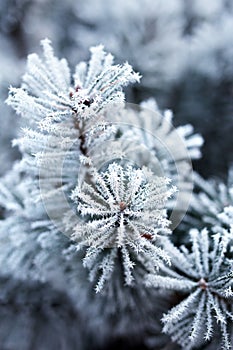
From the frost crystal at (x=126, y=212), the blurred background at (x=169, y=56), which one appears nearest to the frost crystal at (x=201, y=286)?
the frost crystal at (x=126, y=212)

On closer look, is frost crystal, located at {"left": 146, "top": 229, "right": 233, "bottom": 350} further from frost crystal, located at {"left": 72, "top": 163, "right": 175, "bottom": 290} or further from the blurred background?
the blurred background

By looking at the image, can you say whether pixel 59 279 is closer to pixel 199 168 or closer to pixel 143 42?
pixel 199 168

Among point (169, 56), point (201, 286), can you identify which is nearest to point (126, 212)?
point (201, 286)

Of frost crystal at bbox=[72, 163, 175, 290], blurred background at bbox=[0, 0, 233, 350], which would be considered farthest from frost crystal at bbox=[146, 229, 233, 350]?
blurred background at bbox=[0, 0, 233, 350]

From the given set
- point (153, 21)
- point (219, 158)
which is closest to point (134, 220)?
point (219, 158)

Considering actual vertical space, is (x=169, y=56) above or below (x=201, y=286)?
above

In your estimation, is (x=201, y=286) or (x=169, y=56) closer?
(x=201, y=286)

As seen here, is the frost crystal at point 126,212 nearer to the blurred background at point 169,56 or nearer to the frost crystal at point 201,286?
the frost crystal at point 201,286

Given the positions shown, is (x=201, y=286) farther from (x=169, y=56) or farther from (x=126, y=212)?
(x=169, y=56)
